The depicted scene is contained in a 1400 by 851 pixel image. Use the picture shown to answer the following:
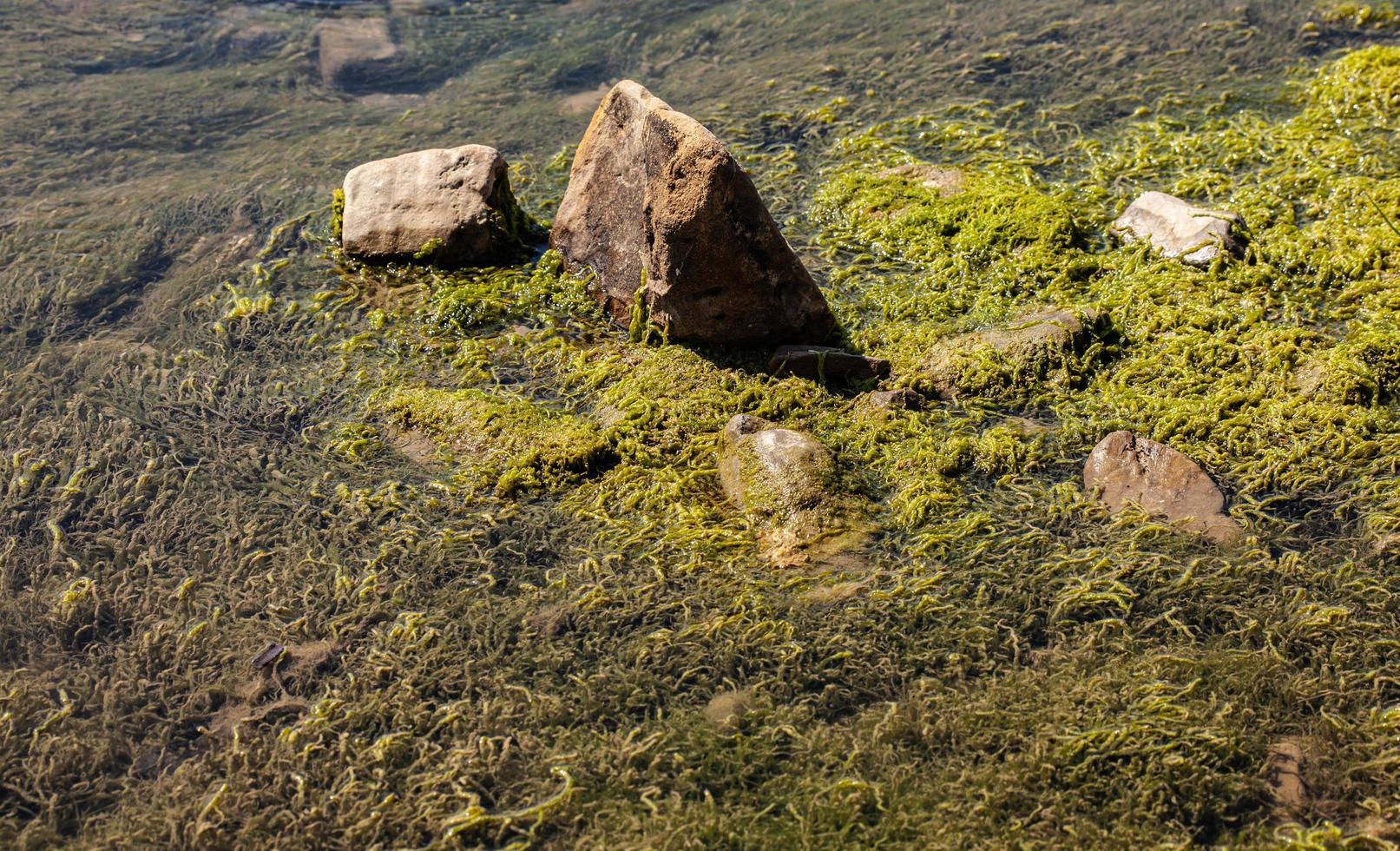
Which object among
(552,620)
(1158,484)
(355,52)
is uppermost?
(355,52)

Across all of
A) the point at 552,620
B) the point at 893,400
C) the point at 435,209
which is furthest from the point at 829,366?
the point at 435,209

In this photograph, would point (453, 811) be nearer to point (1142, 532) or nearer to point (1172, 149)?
point (1142, 532)

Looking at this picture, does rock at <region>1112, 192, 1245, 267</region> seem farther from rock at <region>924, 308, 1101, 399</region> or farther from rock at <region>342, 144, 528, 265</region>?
rock at <region>342, 144, 528, 265</region>

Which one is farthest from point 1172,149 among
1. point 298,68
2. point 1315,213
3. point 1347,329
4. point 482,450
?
point 298,68

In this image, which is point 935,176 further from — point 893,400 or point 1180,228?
point 893,400

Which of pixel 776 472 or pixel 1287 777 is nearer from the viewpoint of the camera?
pixel 1287 777

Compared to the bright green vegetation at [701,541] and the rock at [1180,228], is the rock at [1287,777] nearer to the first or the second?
the bright green vegetation at [701,541]

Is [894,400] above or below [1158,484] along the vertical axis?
above
